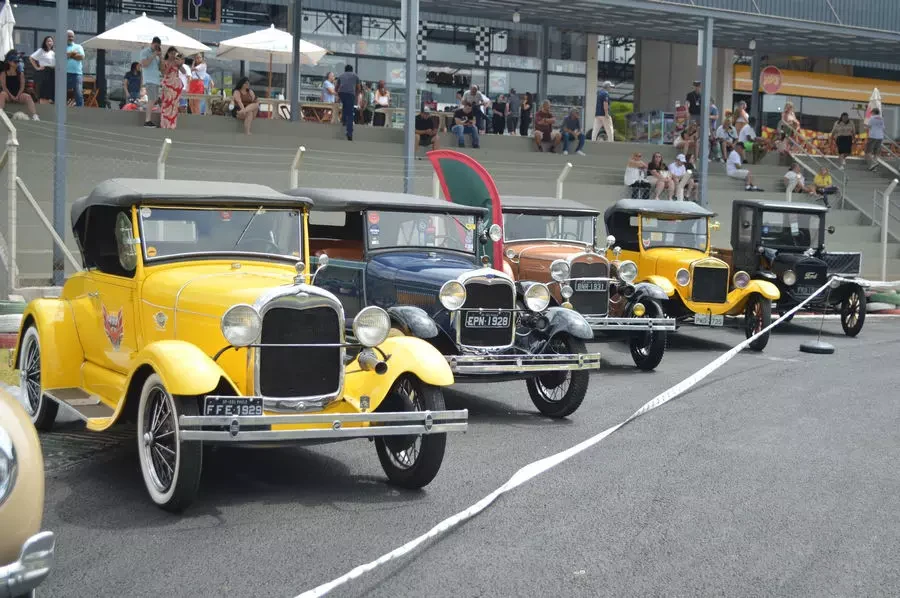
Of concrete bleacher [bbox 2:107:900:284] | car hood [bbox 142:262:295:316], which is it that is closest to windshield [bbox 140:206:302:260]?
car hood [bbox 142:262:295:316]

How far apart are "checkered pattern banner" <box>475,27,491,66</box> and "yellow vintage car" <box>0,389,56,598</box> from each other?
86.2 ft

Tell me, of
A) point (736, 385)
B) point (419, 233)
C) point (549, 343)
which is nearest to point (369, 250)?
point (419, 233)

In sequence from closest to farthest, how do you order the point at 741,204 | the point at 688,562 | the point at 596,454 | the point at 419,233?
the point at 688,562 < the point at 596,454 < the point at 419,233 < the point at 741,204

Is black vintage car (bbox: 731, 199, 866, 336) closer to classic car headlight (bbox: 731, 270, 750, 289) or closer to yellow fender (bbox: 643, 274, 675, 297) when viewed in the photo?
classic car headlight (bbox: 731, 270, 750, 289)

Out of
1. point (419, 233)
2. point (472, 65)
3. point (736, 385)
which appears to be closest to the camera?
point (419, 233)

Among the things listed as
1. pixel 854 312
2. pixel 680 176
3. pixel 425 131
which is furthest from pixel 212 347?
pixel 680 176

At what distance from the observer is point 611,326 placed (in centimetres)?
1123

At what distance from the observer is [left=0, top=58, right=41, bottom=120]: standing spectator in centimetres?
1666

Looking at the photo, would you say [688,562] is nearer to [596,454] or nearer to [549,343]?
[596,454]

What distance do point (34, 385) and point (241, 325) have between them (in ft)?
8.96

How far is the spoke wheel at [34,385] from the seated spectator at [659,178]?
46.7ft

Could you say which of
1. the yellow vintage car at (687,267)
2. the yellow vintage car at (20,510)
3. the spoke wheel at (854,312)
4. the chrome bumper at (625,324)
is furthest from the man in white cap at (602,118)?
the yellow vintage car at (20,510)

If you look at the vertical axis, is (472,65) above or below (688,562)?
above

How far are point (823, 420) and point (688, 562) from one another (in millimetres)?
4266
